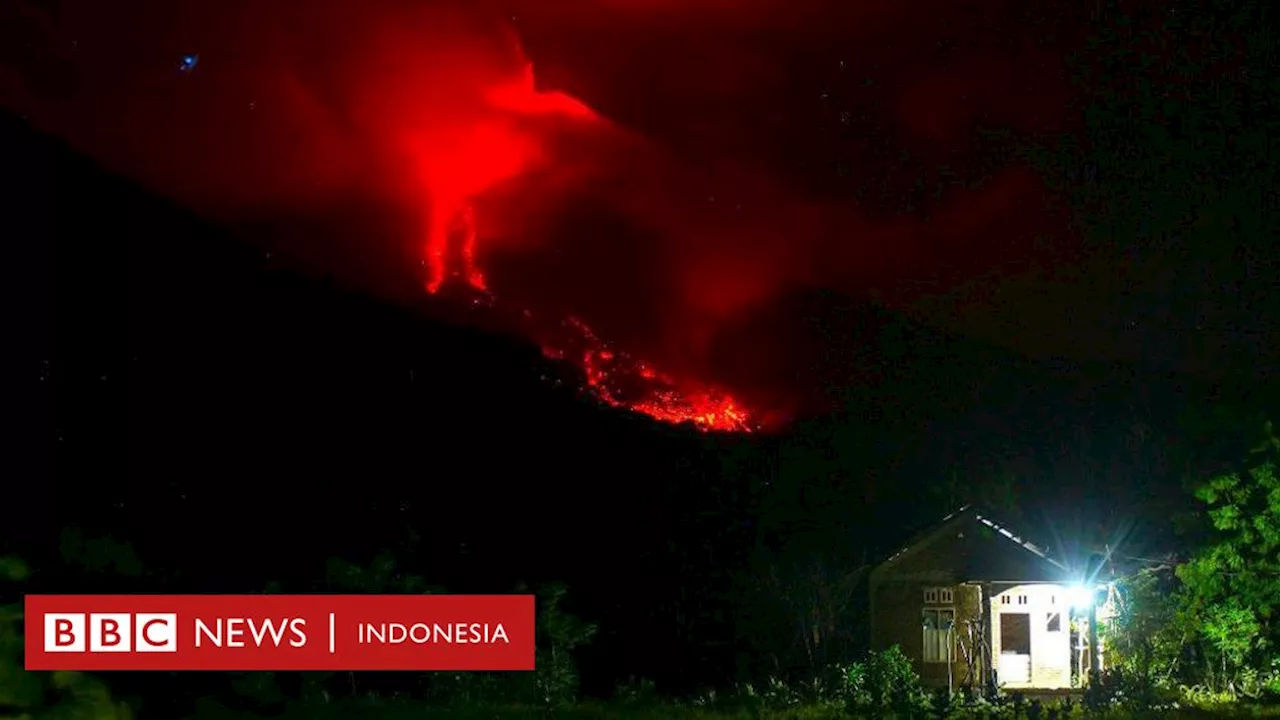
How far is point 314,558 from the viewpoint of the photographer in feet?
82.8

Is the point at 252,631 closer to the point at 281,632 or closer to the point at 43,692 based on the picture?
the point at 281,632

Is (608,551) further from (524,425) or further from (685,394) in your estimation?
(685,394)

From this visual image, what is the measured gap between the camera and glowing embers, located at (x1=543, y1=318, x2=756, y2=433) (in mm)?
48938

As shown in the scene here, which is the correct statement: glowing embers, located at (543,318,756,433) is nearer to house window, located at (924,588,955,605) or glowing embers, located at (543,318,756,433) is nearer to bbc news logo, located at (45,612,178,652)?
house window, located at (924,588,955,605)

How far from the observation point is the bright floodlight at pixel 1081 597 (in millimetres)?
24750

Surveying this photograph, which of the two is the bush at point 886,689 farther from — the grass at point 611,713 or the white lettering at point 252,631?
the white lettering at point 252,631

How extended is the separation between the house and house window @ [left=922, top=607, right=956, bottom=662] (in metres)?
0.02

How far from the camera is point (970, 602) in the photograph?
2605cm

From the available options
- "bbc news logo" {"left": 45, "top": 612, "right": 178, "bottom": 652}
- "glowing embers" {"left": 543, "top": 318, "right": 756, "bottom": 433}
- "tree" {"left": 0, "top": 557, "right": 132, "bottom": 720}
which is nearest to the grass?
"bbc news logo" {"left": 45, "top": 612, "right": 178, "bottom": 652}

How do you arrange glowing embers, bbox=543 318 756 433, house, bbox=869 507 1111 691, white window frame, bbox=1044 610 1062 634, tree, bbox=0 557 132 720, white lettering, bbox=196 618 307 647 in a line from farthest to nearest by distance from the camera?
glowing embers, bbox=543 318 756 433, white window frame, bbox=1044 610 1062 634, house, bbox=869 507 1111 691, white lettering, bbox=196 618 307 647, tree, bbox=0 557 132 720

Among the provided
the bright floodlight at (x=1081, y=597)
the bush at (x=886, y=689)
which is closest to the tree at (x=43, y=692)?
the bush at (x=886, y=689)

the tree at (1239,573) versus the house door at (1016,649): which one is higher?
the tree at (1239,573)

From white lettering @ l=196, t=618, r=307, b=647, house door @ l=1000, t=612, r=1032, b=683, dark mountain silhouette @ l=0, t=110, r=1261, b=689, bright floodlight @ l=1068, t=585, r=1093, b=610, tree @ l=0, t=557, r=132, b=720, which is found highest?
dark mountain silhouette @ l=0, t=110, r=1261, b=689

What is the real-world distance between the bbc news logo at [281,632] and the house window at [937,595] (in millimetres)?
8109
